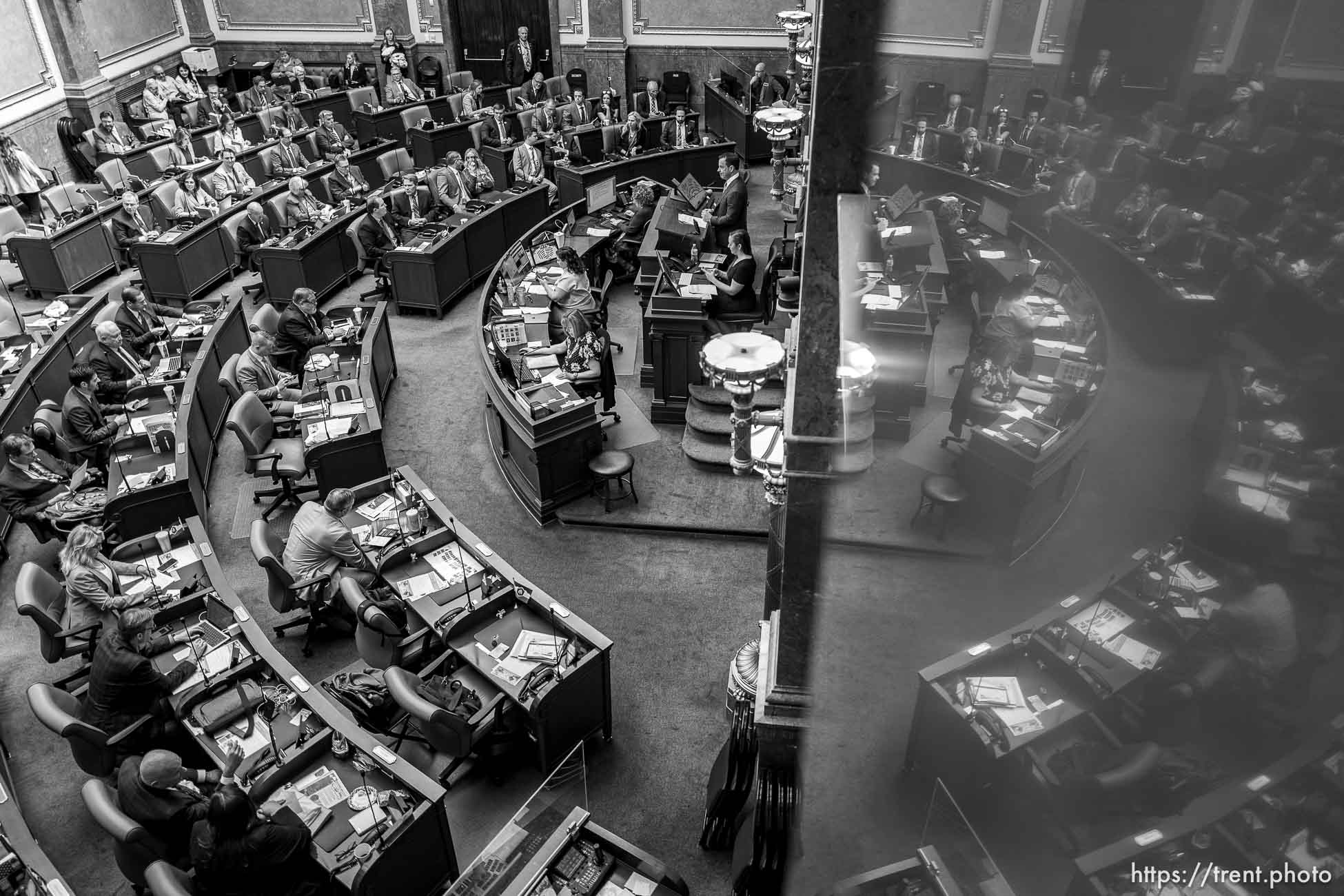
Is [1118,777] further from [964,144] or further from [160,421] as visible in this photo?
[160,421]

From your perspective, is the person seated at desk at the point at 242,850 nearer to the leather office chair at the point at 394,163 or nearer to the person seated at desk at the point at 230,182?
the person seated at desk at the point at 230,182

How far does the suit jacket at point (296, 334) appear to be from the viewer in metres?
10.3

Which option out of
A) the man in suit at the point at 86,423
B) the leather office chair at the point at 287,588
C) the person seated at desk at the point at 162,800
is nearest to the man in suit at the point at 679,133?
the man in suit at the point at 86,423

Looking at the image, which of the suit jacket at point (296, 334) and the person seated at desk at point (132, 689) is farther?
the suit jacket at point (296, 334)

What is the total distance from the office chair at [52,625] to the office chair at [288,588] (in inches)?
49.5

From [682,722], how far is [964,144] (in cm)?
628

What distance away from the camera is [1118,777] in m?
0.80

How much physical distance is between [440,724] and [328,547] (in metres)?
2.13

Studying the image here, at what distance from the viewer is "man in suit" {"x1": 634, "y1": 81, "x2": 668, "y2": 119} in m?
19.3

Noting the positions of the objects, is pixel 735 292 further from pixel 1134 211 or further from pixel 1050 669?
pixel 1134 211

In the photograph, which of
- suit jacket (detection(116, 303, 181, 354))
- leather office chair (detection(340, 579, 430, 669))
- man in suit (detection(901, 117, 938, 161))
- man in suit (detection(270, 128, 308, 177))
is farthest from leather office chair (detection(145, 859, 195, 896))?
man in suit (detection(270, 128, 308, 177))

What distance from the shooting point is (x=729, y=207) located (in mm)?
11984

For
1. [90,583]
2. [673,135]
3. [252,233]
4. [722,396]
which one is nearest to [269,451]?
[90,583]

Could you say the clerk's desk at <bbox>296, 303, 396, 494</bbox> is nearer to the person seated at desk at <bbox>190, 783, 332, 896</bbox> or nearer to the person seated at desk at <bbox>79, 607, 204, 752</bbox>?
the person seated at desk at <bbox>79, 607, 204, 752</bbox>
